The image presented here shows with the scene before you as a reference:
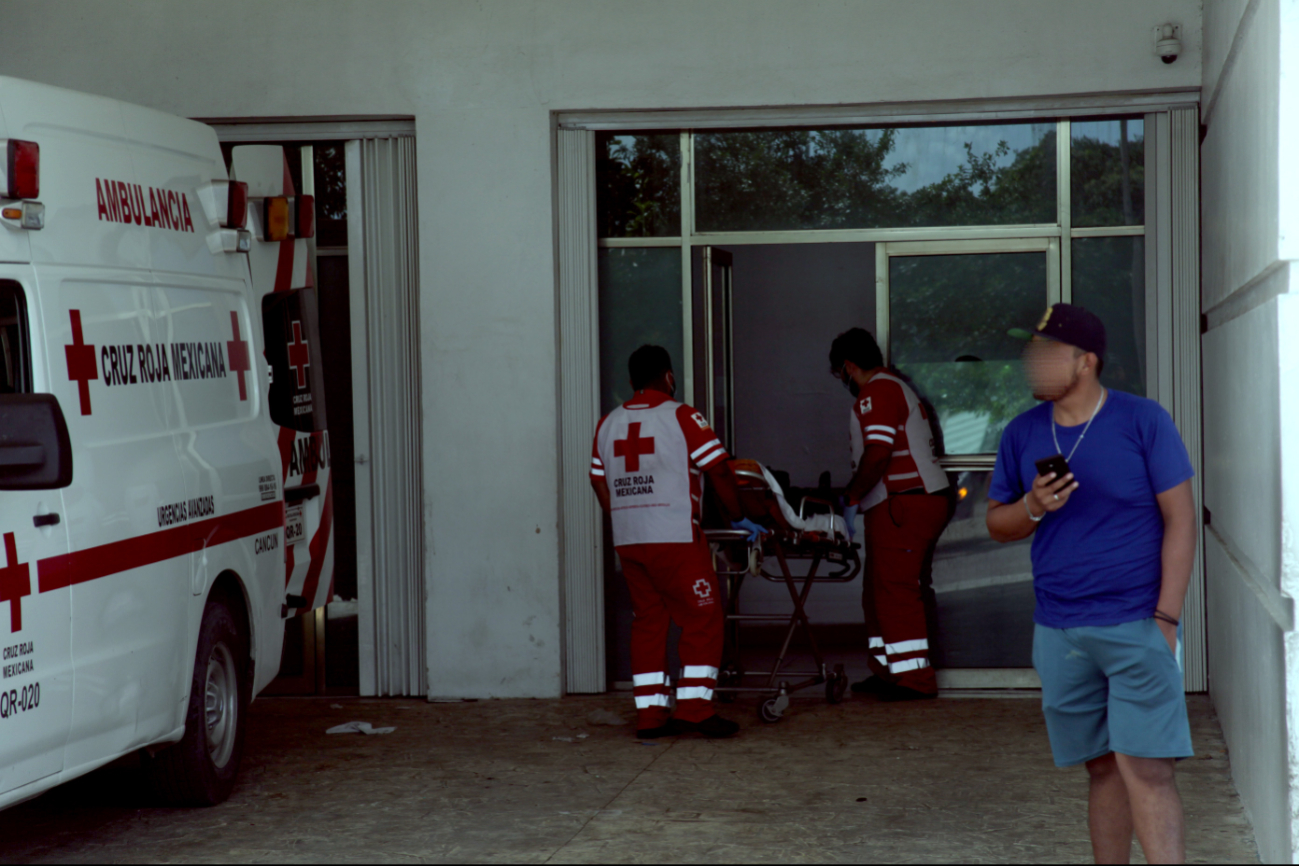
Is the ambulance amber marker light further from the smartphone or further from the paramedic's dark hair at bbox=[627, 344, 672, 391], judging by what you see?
the smartphone

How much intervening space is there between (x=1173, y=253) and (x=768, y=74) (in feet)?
7.54

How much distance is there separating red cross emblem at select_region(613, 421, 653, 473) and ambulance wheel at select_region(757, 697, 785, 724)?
1357 mm

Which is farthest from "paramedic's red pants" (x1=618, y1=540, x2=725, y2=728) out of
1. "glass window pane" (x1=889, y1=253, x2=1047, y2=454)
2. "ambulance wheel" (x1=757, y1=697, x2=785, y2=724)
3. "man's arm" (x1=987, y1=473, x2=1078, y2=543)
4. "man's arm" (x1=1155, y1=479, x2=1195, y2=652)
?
"man's arm" (x1=1155, y1=479, x2=1195, y2=652)

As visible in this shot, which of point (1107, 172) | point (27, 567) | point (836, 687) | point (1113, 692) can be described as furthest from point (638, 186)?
point (1113, 692)

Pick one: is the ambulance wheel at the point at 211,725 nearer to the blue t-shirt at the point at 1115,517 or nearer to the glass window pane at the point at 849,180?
the blue t-shirt at the point at 1115,517

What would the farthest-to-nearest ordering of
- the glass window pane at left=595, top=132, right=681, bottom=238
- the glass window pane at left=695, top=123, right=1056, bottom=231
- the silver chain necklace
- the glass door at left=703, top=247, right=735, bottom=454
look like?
1. the glass door at left=703, top=247, right=735, bottom=454
2. the glass window pane at left=595, top=132, right=681, bottom=238
3. the glass window pane at left=695, top=123, right=1056, bottom=231
4. the silver chain necklace

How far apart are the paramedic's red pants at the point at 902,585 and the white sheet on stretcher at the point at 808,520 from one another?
0.45m

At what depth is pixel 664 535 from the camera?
6453mm

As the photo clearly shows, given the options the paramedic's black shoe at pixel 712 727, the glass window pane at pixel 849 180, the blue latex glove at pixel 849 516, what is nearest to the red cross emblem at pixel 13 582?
the paramedic's black shoe at pixel 712 727

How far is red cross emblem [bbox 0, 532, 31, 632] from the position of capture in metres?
4.01

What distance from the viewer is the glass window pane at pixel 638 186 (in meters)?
7.76

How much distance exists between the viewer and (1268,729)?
4219mm

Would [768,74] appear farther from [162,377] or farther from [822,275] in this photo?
[162,377]

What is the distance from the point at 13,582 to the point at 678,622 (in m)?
3.28
